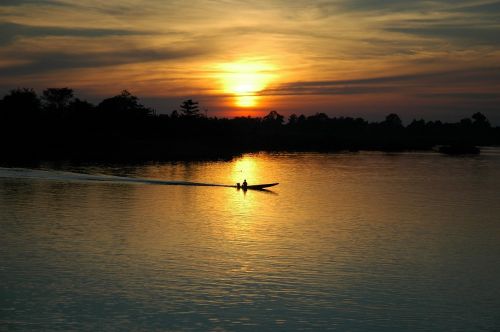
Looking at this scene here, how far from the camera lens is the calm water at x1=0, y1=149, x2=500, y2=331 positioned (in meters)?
19.4

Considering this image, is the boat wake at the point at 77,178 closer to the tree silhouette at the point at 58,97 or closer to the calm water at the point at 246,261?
the calm water at the point at 246,261

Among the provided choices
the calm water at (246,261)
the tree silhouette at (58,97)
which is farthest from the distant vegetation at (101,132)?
the calm water at (246,261)

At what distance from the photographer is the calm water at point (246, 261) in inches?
765

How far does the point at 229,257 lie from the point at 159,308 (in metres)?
8.24

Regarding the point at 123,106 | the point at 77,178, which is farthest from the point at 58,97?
the point at 77,178

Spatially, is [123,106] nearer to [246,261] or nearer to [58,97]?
[58,97]

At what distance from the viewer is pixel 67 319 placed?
61.3 ft

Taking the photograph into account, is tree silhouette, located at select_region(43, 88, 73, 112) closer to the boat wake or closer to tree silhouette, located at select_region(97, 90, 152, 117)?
tree silhouette, located at select_region(97, 90, 152, 117)

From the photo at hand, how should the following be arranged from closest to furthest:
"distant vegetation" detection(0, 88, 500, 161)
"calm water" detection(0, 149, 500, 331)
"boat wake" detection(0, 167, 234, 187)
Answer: "calm water" detection(0, 149, 500, 331) → "boat wake" detection(0, 167, 234, 187) → "distant vegetation" detection(0, 88, 500, 161)

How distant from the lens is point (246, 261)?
2697 centimetres

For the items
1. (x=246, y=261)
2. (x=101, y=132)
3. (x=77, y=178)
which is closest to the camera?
(x=246, y=261)

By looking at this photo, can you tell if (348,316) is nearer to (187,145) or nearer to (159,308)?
(159,308)

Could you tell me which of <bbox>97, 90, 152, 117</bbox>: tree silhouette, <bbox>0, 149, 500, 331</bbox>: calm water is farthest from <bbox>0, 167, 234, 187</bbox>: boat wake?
<bbox>97, 90, 152, 117</bbox>: tree silhouette

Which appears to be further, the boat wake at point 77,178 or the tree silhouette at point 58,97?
the tree silhouette at point 58,97
